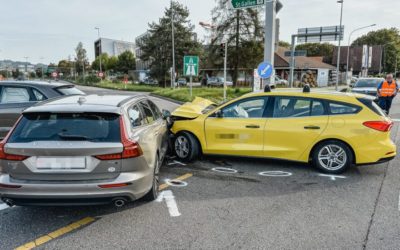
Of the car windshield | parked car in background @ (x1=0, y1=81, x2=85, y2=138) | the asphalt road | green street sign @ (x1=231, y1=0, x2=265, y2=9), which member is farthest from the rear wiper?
the car windshield

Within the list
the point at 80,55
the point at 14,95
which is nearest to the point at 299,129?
the point at 14,95

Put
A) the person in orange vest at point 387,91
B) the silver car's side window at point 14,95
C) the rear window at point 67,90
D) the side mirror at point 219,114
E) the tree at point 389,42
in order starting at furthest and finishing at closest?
the tree at point 389,42 → the person in orange vest at point 387,91 → the rear window at point 67,90 → the silver car's side window at point 14,95 → the side mirror at point 219,114

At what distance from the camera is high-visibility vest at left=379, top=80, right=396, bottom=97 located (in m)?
11.9

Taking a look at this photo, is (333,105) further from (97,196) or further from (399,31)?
(399,31)

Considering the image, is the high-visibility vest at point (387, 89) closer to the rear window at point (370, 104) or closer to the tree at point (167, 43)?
the rear window at point (370, 104)

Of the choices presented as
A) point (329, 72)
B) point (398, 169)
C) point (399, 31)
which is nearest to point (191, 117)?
point (398, 169)

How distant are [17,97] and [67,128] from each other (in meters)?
4.14

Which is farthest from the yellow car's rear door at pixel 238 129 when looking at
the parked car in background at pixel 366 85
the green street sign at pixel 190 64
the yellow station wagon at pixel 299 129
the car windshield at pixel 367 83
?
the car windshield at pixel 367 83

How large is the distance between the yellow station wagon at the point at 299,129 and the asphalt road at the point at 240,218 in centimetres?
46

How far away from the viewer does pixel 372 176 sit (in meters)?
5.22

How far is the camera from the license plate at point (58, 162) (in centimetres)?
321

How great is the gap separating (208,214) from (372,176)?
325cm

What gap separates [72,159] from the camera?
3.21 m

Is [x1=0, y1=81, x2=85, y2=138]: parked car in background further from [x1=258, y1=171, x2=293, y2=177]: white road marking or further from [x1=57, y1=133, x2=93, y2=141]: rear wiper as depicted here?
[x1=258, y1=171, x2=293, y2=177]: white road marking
